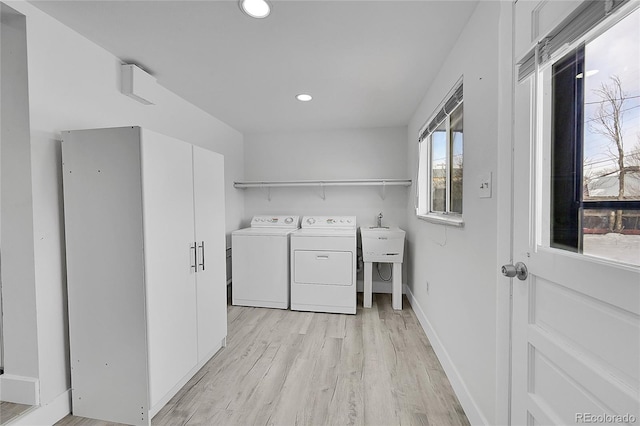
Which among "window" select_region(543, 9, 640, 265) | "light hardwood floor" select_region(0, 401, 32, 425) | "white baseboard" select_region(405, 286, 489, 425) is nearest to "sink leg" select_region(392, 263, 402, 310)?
"white baseboard" select_region(405, 286, 489, 425)

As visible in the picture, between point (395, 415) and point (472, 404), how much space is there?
401 millimetres

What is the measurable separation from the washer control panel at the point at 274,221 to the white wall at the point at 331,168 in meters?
0.20

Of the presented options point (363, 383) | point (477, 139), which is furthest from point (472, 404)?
point (477, 139)

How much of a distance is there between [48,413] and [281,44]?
2401mm

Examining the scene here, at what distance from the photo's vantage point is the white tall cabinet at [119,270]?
1.38m

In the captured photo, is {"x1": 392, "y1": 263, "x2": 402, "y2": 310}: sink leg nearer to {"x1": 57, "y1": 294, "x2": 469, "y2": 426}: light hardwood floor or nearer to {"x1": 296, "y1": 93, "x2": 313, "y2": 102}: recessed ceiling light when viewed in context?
{"x1": 57, "y1": 294, "x2": 469, "y2": 426}: light hardwood floor

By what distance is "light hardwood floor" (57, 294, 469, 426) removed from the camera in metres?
1.44

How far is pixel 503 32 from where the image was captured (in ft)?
3.43

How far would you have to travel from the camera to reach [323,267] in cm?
282

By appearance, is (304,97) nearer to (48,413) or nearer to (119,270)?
(119,270)

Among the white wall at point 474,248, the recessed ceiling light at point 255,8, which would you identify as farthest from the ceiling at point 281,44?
the white wall at point 474,248

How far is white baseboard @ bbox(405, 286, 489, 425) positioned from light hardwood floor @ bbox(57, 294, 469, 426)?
0.05 metres

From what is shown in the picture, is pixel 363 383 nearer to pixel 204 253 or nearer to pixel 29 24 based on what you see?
pixel 204 253

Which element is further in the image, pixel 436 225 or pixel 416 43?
pixel 436 225
